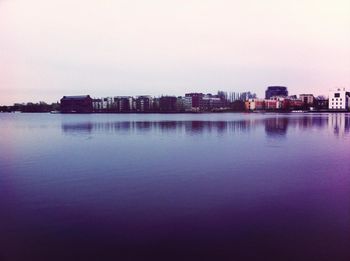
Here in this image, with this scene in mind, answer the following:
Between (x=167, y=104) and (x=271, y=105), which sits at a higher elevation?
(x=167, y=104)

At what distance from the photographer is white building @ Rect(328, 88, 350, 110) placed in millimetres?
127062

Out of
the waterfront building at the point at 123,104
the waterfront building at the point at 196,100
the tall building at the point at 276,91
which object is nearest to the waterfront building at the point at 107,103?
the waterfront building at the point at 123,104

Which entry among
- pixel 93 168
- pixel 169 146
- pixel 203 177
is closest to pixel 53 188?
pixel 93 168

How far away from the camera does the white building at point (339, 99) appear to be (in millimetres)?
127062

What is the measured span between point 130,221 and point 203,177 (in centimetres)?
517

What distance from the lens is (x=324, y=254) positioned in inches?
268

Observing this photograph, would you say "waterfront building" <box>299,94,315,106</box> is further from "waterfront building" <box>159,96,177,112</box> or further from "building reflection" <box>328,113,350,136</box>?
"building reflection" <box>328,113,350,136</box>

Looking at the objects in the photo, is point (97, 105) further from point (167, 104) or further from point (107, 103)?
point (167, 104)

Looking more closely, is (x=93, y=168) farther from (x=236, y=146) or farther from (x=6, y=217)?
(x=236, y=146)

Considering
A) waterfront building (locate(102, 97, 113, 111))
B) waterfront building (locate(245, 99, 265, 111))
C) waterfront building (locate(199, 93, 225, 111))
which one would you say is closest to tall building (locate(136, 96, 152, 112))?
waterfront building (locate(102, 97, 113, 111))

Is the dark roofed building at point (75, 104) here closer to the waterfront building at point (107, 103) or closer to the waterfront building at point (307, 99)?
the waterfront building at point (107, 103)

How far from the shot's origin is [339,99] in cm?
12925

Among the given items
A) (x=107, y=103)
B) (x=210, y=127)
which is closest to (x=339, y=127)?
(x=210, y=127)

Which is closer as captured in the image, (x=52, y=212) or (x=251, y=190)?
(x=52, y=212)
